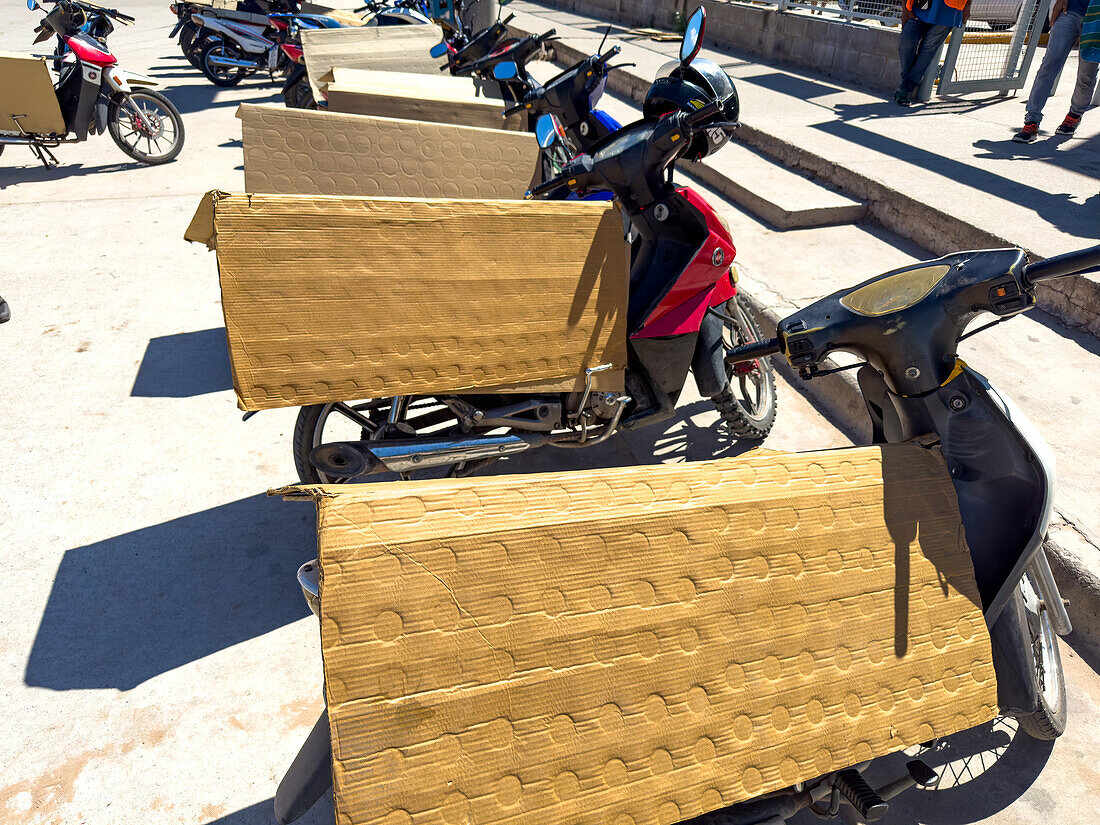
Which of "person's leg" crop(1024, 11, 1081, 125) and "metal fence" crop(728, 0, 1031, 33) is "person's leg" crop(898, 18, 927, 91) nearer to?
"metal fence" crop(728, 0, 1031, 33)

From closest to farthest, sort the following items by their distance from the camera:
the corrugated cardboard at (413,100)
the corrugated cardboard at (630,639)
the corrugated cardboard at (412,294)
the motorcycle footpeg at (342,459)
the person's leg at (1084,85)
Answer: the corrugated cardboard at (630,639) → the corrugated cardboard at (412,294) → the motorcycle footpeg at (342,459) → the corrugated cardboard at (413,100) → the person's leg at (1084,85)

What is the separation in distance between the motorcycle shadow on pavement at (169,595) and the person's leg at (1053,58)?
252 inches

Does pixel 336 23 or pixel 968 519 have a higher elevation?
pixel 336 23

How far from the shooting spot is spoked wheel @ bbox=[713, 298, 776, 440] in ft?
9.86

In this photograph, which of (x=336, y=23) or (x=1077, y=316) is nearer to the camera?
(x=1077, y=316)

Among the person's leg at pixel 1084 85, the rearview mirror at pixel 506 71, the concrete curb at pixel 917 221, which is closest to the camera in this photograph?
the concrete curb at pixel 917 221

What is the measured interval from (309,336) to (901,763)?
6.65ft

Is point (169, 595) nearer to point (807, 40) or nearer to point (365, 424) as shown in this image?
point (365, 424)

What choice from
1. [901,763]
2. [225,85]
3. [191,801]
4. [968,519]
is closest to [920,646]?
[968,519]

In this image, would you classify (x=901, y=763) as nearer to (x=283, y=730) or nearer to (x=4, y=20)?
(x=283, y=730)

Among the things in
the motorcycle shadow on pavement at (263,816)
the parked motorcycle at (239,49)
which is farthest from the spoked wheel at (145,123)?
Result: the motorcycle shadow on pavement at (263,816)

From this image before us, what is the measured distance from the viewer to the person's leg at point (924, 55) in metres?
6.54

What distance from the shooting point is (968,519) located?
1.57 metres

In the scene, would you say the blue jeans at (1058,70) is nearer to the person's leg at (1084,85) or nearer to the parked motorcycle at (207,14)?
the person's leg at (1084,85)
